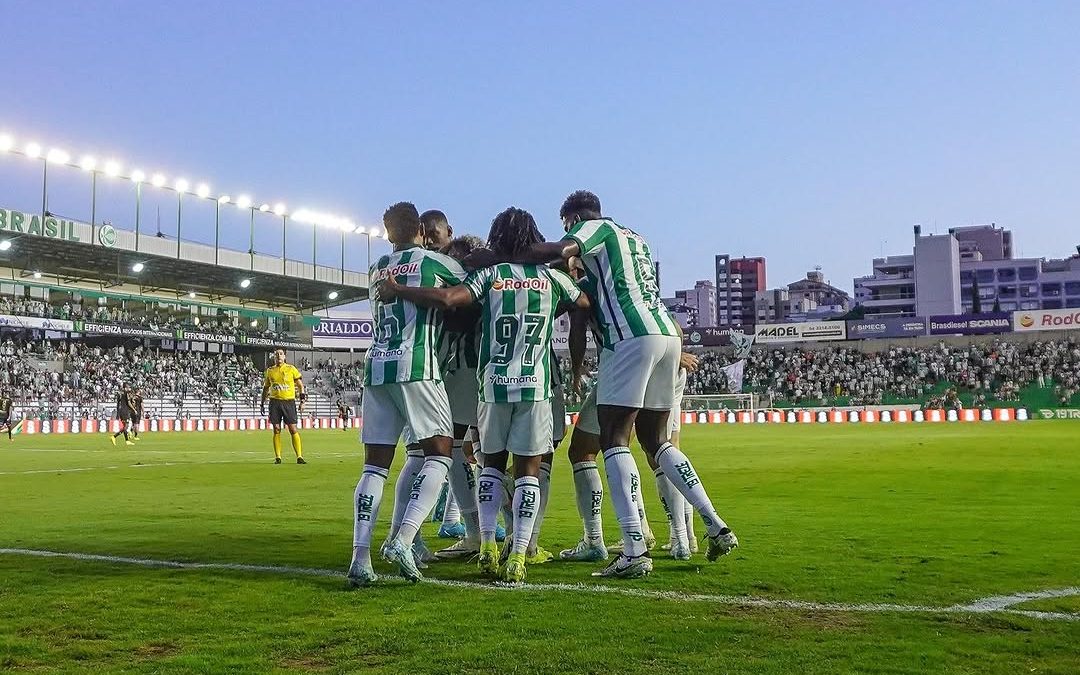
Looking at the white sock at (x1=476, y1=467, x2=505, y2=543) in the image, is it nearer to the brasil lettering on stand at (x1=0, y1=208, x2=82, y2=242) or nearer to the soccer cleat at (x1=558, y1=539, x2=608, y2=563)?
the soccer cleat at (x1=558, y1=539, x2=608, y2=563)

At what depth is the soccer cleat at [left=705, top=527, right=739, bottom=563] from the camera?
6.71 meters

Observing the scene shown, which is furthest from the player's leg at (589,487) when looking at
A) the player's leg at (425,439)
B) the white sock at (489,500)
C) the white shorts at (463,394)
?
the player's leg at (425,439)

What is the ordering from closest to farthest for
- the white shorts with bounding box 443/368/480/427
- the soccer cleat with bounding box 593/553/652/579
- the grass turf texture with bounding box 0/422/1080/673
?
1. the grass turf texture with bounding box 0/422/1080/673
2. the soccer cleat with bounding box 593/553/652/579
3. the white shorts with bounding box 443/368/480/427

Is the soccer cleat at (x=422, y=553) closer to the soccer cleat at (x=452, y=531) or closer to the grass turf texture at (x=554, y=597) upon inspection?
the grass turf texture at (x=554, y=597)

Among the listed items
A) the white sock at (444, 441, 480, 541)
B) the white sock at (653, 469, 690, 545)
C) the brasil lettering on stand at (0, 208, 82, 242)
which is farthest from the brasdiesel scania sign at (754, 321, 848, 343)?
the white sock at (653, 469, 690, 545)

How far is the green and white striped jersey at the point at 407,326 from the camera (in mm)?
6789

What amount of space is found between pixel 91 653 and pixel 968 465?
16389 millimetres

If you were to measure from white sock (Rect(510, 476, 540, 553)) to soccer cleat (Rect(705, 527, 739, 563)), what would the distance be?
126 cm

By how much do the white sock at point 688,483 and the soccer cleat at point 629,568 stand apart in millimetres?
527

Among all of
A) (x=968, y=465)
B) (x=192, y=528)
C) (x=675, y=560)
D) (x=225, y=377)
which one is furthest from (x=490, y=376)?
(x=225, y=377)

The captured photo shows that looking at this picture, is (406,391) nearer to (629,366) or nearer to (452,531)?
(629,366)

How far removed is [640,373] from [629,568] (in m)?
1.37

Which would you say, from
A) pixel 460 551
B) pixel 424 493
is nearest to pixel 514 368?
pixel 424 493

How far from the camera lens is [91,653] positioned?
4.69 meters
